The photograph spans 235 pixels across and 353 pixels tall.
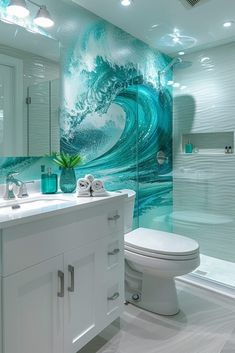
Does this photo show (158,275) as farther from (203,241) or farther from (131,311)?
(203,241)

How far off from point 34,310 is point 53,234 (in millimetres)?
322

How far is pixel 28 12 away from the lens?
5.42 ft

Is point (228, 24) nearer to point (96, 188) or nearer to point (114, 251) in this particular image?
point (96, 188)

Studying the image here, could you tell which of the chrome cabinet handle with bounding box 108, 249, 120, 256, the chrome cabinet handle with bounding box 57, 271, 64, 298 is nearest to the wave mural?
the chrome cabinet handle with bounding box 108, 249, 120, 256

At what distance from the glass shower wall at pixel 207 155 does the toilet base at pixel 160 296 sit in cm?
79

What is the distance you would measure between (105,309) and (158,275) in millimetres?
451

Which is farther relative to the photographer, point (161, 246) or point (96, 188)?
point (161, 246)

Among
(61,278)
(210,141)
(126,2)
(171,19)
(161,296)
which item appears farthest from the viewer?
(210,141)

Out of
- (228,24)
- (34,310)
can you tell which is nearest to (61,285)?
(34,310)

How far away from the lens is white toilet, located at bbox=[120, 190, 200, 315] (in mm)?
1748

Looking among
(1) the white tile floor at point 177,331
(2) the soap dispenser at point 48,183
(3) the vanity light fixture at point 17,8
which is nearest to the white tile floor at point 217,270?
(1) the white tile floor at point 177,331

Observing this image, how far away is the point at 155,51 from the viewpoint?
2877mm

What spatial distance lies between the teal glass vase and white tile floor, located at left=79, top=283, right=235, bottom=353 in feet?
3.08

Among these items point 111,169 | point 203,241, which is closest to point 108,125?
point 111,169
